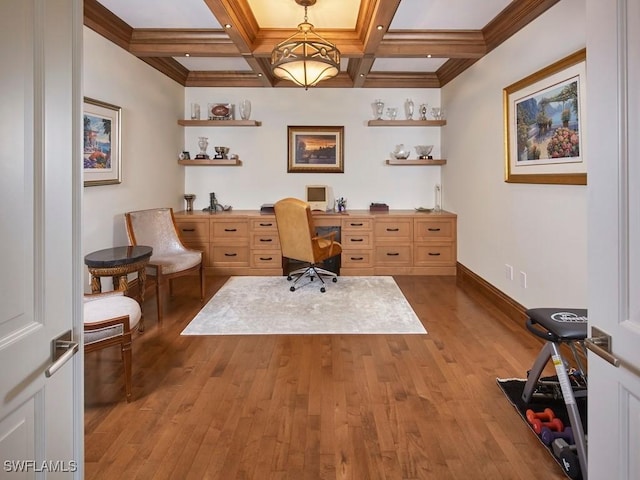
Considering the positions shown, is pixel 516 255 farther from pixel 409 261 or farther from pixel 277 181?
pixel 277 181

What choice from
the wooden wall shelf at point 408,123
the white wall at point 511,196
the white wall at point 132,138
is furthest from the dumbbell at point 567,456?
the wooden wall shelf at point 408,123

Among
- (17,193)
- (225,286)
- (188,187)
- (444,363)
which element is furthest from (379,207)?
(17,193)

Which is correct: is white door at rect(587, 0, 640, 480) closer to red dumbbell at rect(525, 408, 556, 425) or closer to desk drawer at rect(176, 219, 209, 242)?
red dumbbell at rect(525, 408, 556, 425)

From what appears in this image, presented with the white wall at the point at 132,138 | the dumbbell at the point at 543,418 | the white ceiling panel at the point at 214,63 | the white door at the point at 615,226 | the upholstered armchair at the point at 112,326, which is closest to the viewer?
the white door at the point at 615,226

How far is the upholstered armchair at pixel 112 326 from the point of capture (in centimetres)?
228

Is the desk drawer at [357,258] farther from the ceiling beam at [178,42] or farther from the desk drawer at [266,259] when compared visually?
the ceiling beam at [178,42]

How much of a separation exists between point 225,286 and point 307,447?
3.32m

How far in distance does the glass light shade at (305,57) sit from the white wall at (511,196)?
1.68m

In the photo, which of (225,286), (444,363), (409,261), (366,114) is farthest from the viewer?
(366,114)

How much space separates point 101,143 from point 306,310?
250 cm

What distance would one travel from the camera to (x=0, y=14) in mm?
791

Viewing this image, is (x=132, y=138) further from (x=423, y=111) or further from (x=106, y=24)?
(x=423, y=111)

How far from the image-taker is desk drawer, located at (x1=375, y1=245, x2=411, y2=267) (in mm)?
5742

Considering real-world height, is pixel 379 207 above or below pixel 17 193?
above
